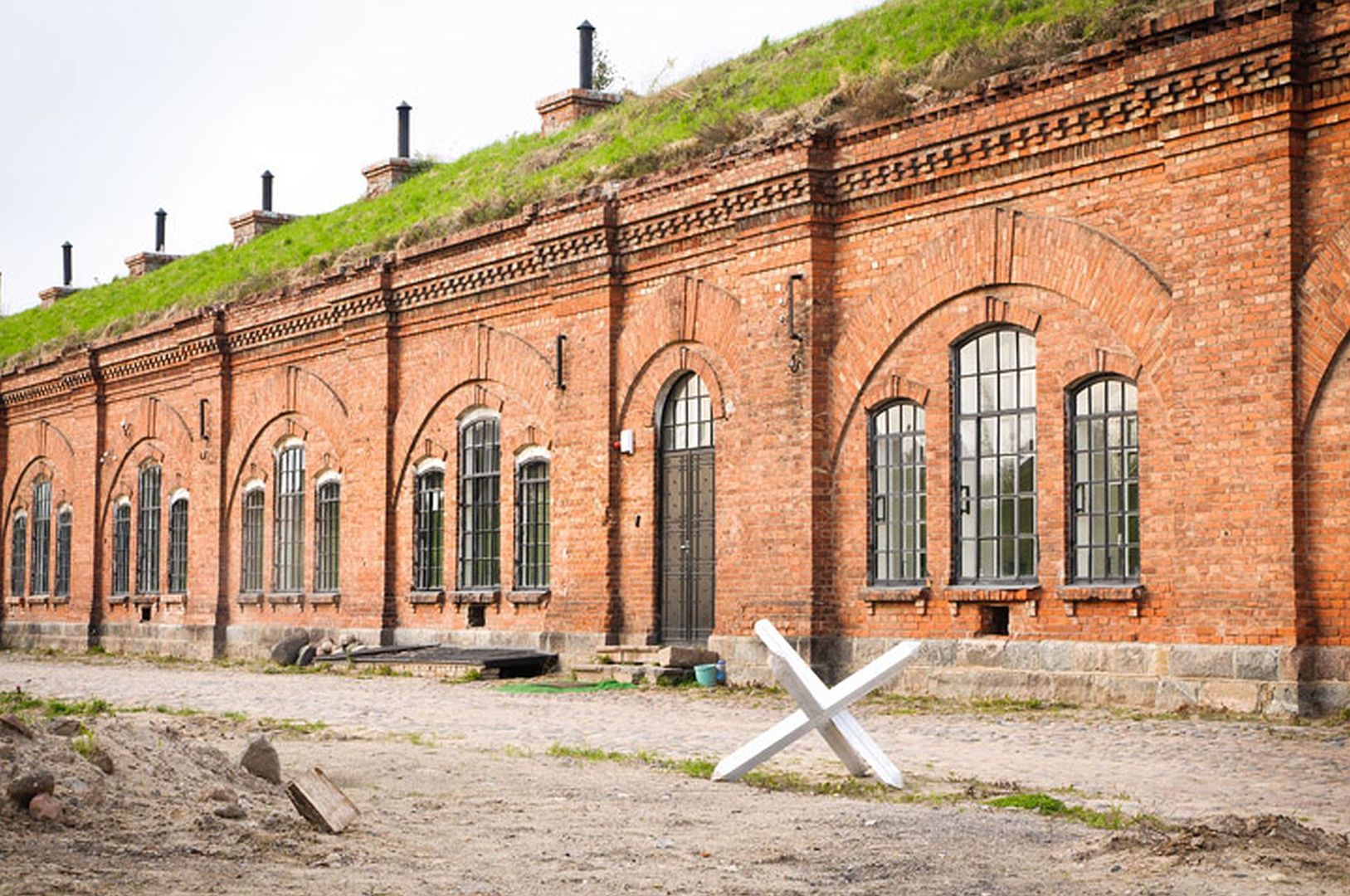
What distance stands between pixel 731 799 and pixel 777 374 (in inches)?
382

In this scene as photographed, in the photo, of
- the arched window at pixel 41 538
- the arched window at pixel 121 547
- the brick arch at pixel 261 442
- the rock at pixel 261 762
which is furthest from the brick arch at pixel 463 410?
the arched window at pixel 41 538

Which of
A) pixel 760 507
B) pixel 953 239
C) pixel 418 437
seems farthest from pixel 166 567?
pixel 953 239

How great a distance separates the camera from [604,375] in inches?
878

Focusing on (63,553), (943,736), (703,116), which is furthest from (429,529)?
(63,553)

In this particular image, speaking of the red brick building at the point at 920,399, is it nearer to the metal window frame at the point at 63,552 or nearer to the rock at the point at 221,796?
the rock at the point at 221,796

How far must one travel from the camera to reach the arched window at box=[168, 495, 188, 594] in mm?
33125

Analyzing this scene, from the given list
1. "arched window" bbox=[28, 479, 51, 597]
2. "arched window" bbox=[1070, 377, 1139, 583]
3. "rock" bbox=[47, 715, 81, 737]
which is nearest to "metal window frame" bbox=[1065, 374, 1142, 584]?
"arched window" bbox=[1070, 377, 1139, 583]

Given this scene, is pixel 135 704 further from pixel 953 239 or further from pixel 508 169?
pixel 508 169

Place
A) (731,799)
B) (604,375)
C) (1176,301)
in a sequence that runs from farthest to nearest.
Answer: (604,375) < (1176,301) < (731,799)

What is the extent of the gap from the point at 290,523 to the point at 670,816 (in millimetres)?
21268

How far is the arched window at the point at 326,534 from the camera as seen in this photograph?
28.4 m

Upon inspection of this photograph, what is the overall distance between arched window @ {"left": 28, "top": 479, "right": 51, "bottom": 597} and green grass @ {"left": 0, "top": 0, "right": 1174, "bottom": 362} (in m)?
3.70

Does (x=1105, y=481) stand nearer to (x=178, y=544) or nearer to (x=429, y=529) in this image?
(x=429, y=529)

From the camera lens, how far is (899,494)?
18547 mm
